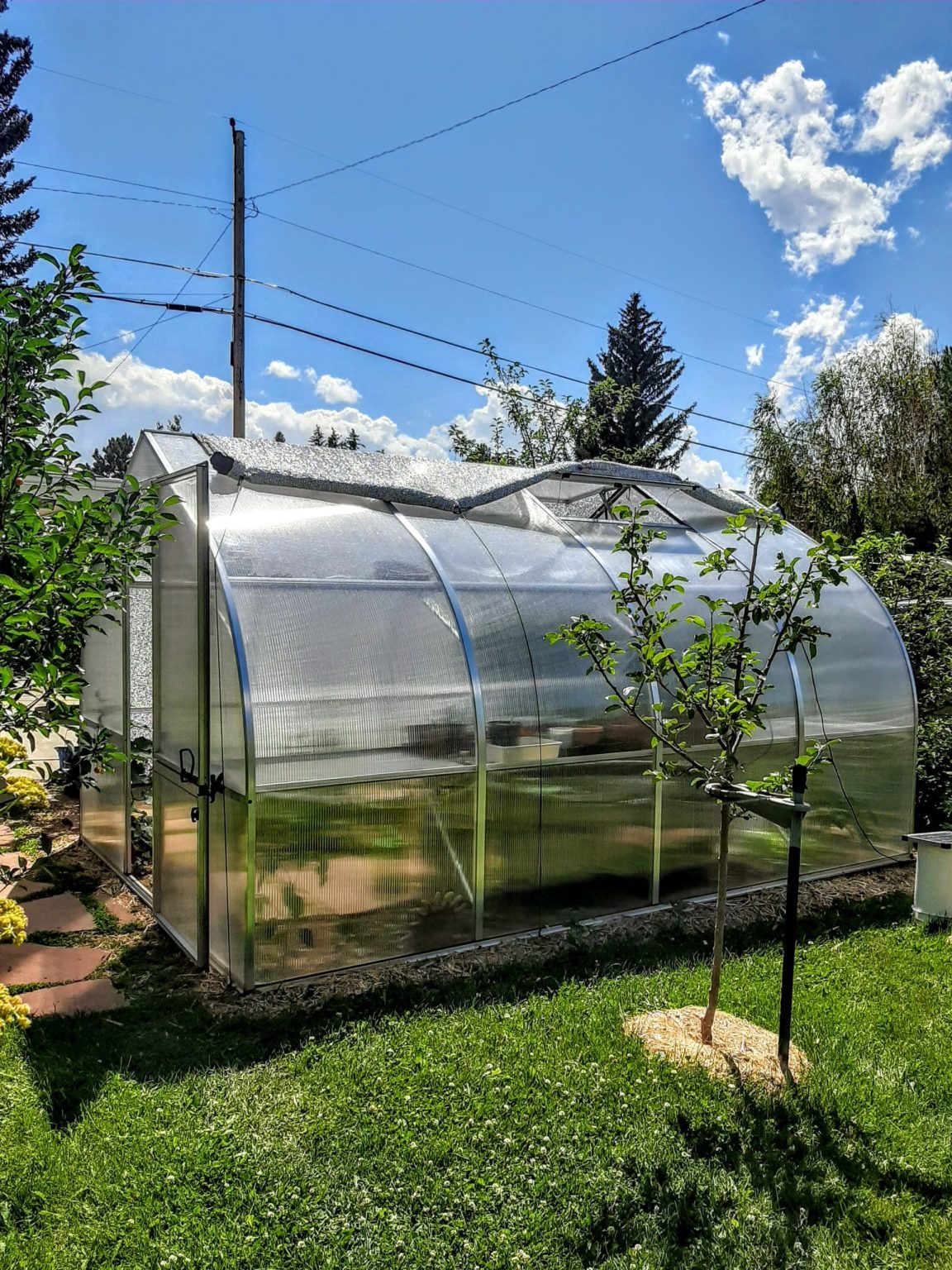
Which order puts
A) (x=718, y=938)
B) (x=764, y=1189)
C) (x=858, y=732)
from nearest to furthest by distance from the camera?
1. (x=764, y=1189)
2. (x=718, y=938)
3. (x=858, y=732)

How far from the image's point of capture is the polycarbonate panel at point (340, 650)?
4258 mm

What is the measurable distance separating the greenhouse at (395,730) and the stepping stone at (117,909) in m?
0.22

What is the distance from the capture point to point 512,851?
4949 millimetres

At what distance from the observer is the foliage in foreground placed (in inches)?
95.7

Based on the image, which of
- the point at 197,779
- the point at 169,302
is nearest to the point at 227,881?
the point at 197,779

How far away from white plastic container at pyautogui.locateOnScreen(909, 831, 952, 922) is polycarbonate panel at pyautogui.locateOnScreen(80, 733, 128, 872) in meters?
5.47

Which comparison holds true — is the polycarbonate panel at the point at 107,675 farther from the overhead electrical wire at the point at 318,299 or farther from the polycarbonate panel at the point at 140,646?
the overhead electrical wire at the point at 318,299

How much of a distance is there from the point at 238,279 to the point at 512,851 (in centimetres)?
988

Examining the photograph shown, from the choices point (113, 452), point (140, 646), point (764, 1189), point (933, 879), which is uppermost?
point (113, 452)

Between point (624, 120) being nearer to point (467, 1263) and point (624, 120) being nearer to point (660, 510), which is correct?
point (660, 510)

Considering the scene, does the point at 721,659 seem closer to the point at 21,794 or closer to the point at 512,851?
the point at 512,851

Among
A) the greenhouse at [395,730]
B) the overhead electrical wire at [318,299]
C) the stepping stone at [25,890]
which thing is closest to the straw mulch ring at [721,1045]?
the greenhouse at [395,730]

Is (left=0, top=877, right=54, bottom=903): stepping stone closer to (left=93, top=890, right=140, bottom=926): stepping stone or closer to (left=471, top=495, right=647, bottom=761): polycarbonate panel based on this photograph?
(left=93, top=890, right=140, bottom=926): stepping stone

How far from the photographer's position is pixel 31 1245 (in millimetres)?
2578
